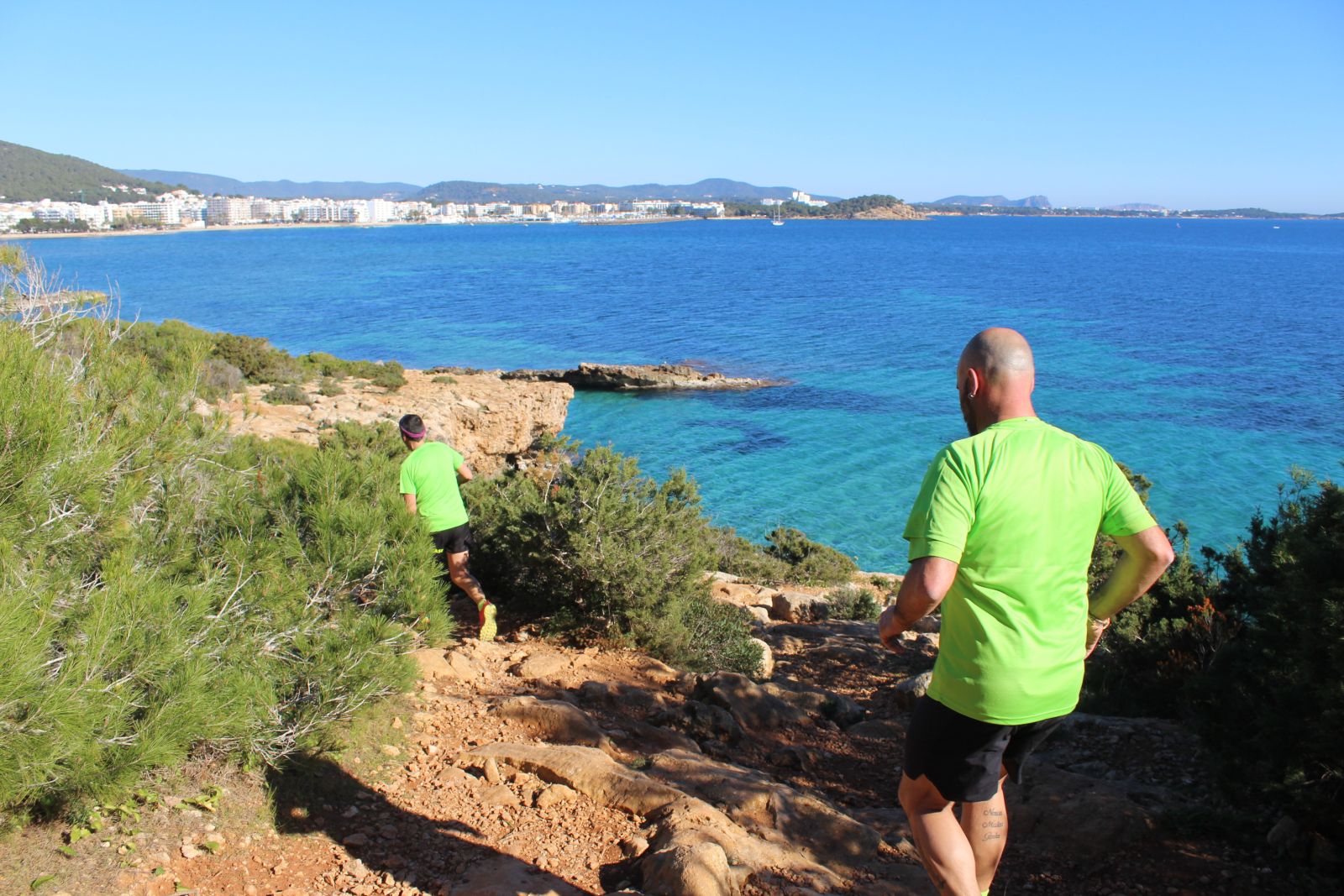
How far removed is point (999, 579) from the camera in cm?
252

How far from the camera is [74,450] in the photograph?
11.7 ft

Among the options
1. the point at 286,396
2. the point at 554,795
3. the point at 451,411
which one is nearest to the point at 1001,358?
the point at 554,795

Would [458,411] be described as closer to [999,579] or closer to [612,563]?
[612,563]

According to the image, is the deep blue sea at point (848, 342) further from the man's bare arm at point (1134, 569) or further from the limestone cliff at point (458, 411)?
the man's bare arm at point (1134, 569)

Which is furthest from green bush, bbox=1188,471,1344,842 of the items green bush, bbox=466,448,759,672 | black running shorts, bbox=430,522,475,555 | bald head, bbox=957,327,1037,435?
black running shorts, bbox=430,522,475,555

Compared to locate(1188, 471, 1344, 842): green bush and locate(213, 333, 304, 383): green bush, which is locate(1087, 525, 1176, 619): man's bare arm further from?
locate(213, 333, 304, 383): green bush

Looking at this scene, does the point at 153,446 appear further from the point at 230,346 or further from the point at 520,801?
the point at 230,346

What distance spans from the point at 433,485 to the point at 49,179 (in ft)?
602

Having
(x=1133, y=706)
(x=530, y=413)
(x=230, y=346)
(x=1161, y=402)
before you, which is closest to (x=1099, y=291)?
(x=1161, y=402)

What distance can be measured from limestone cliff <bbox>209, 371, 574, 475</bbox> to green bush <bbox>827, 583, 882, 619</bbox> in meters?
7.70

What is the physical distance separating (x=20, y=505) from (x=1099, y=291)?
69505 millimetres

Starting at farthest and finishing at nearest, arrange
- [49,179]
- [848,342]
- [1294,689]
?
[49,179], [848,342], [1294,689]

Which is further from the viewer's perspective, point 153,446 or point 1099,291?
point 1099,291

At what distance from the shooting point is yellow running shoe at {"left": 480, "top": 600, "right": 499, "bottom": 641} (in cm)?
645
